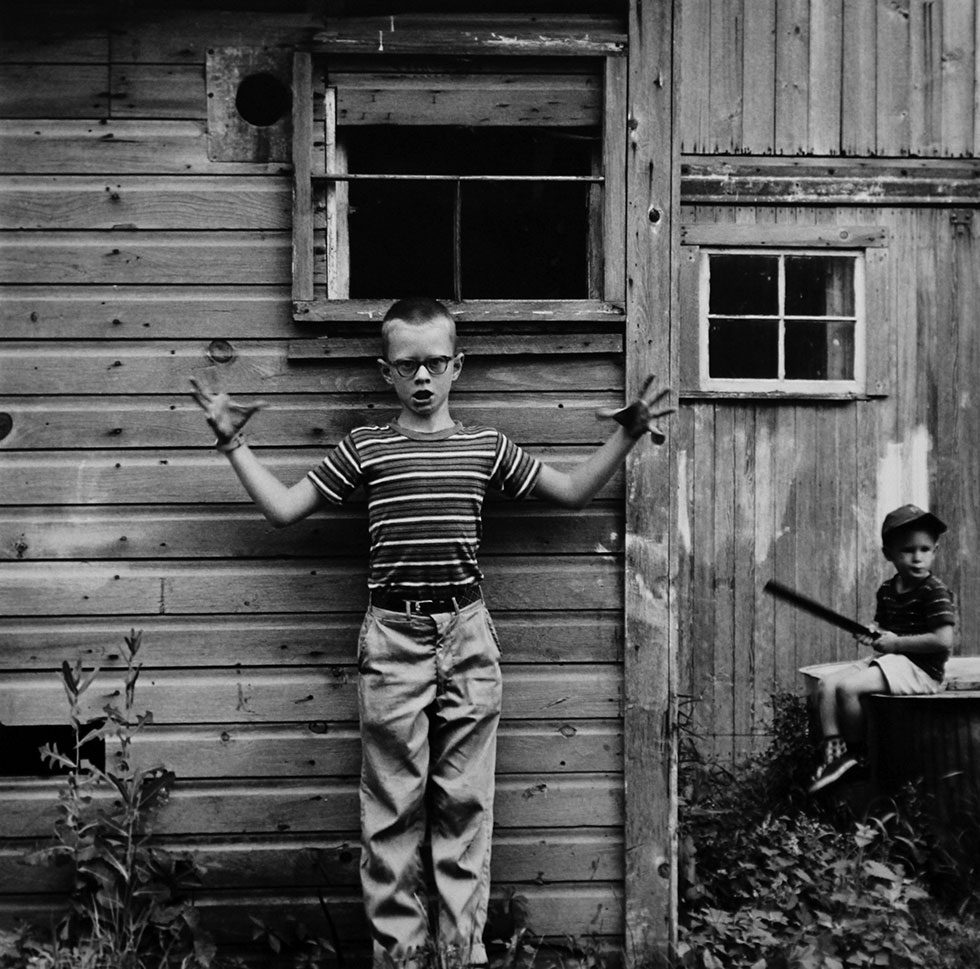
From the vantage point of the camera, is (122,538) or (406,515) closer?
(406,515)

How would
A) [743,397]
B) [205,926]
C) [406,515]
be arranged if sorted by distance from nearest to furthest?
[406,515] → [205,926] → [743,397]

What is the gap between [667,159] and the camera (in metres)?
3.87

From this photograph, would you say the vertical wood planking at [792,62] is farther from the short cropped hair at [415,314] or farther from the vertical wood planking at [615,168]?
the short cropped hair at [415,314]

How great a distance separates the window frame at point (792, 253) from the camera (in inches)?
269

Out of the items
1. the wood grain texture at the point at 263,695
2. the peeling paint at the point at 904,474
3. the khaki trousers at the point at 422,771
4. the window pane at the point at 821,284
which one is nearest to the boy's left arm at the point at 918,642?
the peeling paint at the point at 904,474

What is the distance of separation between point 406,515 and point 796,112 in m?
4.72

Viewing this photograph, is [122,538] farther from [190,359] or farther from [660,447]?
[660,447]

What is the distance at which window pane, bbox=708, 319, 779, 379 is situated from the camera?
273 inches

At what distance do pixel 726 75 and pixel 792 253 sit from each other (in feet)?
3.88

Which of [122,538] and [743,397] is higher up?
[743,397]

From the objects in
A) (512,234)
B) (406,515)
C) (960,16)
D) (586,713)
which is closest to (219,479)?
(406,515)

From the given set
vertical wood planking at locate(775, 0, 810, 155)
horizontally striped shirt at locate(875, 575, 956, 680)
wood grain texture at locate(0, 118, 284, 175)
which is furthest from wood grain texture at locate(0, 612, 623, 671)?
vertical wood planking at locate(775, 0, 810, 155)

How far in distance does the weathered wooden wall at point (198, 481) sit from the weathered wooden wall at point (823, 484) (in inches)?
124

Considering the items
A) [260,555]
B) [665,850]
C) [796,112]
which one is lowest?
[665,850]
